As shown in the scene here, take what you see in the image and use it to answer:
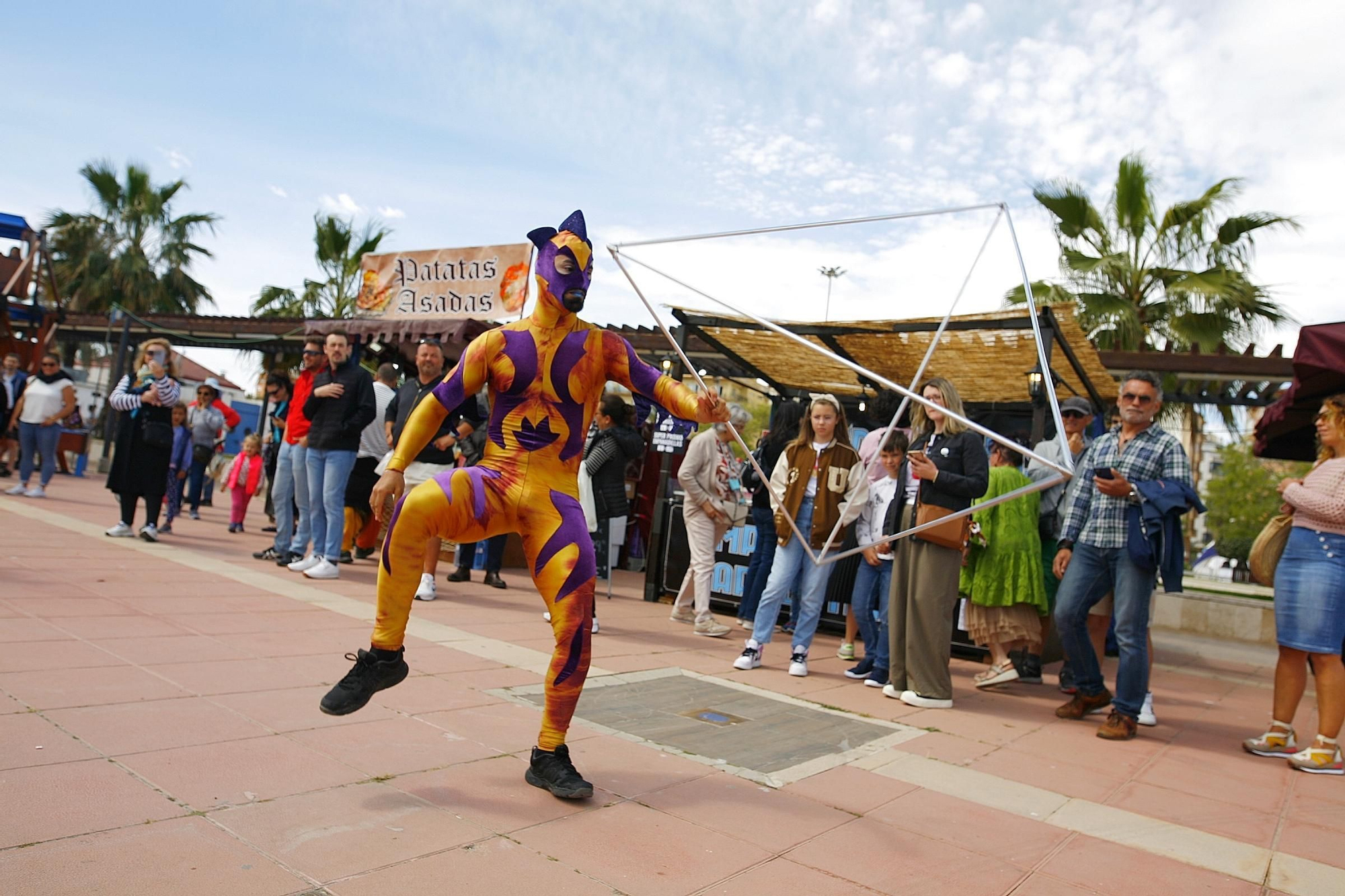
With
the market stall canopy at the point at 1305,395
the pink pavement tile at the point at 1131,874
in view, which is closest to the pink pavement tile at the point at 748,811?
the pink pavement tile at the point at 1131,874

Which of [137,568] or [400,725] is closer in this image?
[400,725]

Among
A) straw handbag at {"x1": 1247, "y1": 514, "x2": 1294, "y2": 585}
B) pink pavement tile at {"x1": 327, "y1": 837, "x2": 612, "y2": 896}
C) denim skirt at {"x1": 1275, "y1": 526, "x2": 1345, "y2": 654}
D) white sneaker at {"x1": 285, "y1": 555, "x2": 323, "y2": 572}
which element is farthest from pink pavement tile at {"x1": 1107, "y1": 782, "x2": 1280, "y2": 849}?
white sneaker at {"x1": 285, "y1": 555, "x2": 323, "y2": 572}

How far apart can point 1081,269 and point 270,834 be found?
15.3 metres

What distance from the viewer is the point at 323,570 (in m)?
7.29

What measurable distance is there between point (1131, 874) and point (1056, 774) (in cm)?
124

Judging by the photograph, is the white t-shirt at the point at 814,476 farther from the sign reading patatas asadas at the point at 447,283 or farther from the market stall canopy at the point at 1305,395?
the sign reading patatas asadas at the point at 447,283

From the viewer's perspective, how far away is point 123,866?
7.30 feet

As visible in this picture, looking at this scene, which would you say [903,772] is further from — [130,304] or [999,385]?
[130,304]

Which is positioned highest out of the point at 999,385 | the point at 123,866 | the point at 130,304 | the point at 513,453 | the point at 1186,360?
the point at 130,304

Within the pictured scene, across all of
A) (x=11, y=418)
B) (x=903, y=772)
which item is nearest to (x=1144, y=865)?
(x=903, y=772)

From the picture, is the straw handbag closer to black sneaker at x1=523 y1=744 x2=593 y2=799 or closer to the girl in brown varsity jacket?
the girl in brown varsity jacket

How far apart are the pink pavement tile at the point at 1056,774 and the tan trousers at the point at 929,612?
0.88 m

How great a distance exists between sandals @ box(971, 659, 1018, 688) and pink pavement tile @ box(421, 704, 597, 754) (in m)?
3.31

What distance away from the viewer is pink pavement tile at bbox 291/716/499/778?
321 cm
